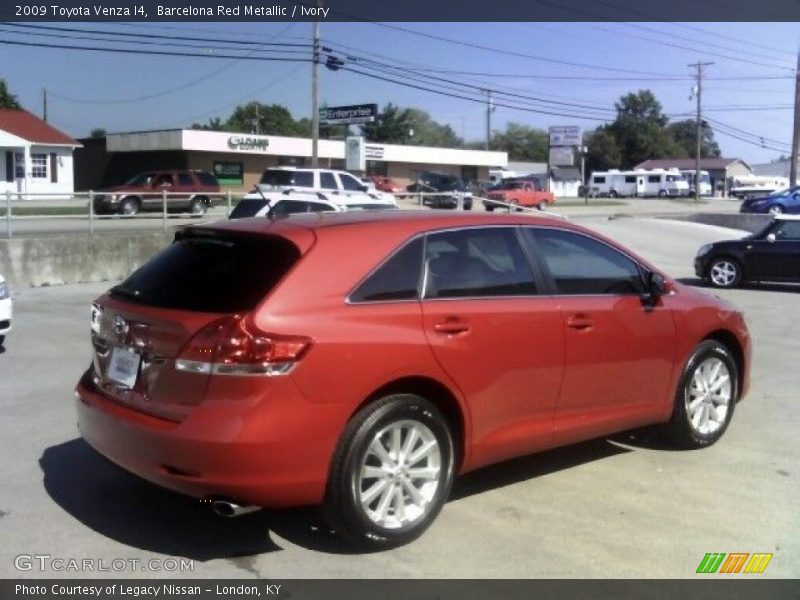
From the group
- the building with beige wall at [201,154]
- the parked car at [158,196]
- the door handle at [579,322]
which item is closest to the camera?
the door handle at [579,322]

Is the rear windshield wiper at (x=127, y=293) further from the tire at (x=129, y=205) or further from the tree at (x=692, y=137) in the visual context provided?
the tree at (x=692, y=137)

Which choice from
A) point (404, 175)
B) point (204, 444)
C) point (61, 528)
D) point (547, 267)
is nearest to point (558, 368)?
point (547, 267)

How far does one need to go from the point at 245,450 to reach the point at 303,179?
79.7 feet

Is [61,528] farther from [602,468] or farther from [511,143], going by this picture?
[511,143]

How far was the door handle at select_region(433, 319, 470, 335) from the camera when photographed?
4531 mm

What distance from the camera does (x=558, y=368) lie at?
5.08m

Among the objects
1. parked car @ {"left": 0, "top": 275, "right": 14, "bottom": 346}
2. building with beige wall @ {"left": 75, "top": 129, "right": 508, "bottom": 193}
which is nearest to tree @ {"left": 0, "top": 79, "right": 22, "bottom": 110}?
building with beige wall @ {"left": 75, "top": 129, "right": 508, "bottom": 193}

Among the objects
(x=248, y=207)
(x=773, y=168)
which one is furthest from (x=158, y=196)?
(x=773, y=168)

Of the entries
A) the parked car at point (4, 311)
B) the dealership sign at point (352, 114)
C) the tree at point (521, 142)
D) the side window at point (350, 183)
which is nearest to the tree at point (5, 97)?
the dealership sign at point (352, 114)

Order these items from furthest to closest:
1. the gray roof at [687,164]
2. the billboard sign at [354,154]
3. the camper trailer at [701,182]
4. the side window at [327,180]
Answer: the gray roof at [687,164], the camper trailer at [701,182], the billboard sign at [354,154], the side window at [327,180]

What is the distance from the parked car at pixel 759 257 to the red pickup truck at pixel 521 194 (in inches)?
1081

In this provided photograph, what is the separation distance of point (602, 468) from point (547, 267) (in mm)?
1452

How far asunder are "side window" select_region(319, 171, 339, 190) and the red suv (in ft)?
75.6
